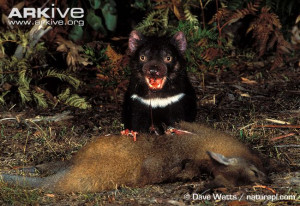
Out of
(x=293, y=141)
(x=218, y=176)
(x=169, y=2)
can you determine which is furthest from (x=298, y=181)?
(x=169, y=2)

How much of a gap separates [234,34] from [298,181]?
472 centimetres

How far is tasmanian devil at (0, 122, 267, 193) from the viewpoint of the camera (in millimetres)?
4203

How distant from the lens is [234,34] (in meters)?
8.56

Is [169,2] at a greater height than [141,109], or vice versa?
[169,2]

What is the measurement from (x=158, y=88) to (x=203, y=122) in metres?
1.02

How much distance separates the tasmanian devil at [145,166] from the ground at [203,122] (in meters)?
0.08

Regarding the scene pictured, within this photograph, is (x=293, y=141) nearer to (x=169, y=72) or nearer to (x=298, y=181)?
(x=298, y=181)

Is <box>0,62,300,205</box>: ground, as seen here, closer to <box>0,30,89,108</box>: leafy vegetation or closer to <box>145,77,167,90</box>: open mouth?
<box>0,30,89,108</box>: leafy vegetation

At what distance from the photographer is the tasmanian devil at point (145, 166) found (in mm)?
4203

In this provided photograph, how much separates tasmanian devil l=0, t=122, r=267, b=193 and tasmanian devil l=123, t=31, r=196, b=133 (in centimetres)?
88

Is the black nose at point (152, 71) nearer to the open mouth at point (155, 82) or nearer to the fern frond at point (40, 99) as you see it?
the open mouth at point (155, 82)

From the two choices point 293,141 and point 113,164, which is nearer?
point 113,164

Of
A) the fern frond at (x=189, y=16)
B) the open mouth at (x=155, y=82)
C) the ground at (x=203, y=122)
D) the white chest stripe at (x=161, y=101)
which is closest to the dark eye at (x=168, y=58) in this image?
the open mouth at (x=155, y=82)

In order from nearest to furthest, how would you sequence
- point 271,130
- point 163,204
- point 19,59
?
point 163,204 < point 271,130 < point 19,59
